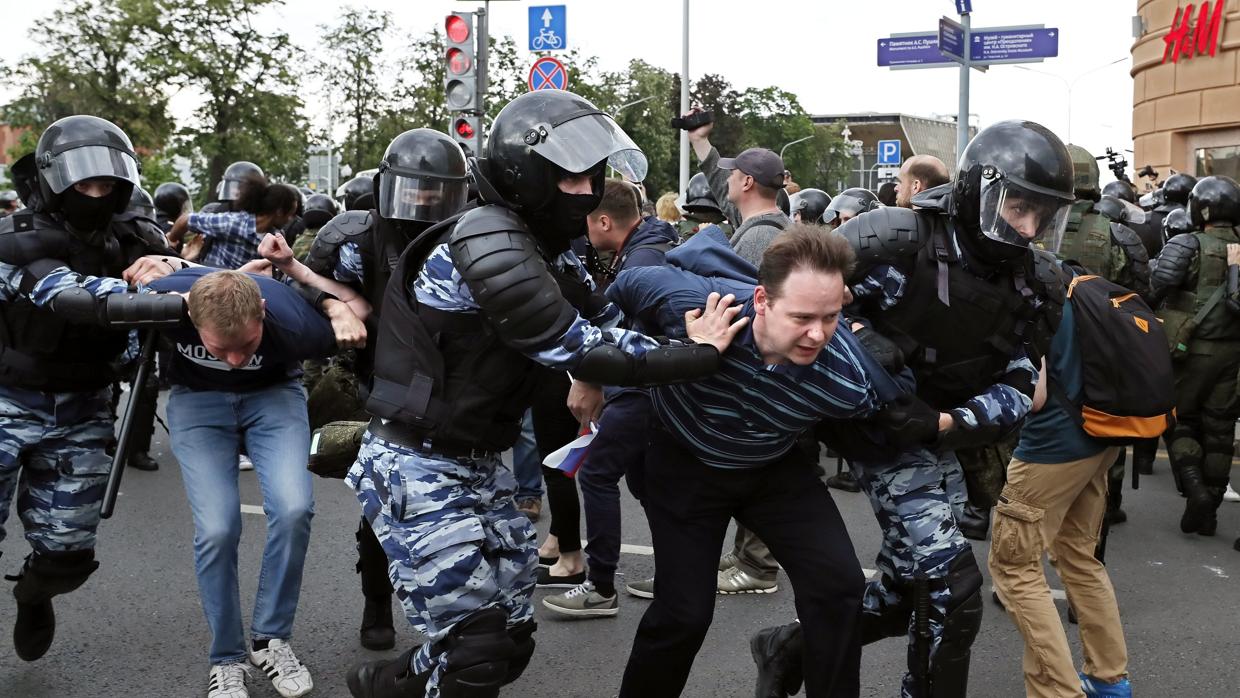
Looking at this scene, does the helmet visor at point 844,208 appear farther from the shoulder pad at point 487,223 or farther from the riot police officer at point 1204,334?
the shoulder pad at point 487,223

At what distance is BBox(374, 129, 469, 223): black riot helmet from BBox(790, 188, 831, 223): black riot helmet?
15.9 feet

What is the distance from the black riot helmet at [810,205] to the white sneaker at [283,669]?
553 centimetres

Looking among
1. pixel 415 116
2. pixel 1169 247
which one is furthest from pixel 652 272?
pixel 415 116

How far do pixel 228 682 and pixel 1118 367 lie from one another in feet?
10.2

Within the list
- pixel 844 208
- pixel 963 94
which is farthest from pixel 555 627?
pixel 963 94

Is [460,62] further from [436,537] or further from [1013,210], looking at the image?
[436,537]

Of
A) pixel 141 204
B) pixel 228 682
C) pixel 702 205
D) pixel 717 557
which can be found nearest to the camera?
pixel 717 557

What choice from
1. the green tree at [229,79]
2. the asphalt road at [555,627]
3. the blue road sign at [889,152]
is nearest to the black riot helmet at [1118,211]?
the asphalt road at [555,627]

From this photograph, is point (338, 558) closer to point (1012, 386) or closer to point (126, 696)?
point (126, 696)

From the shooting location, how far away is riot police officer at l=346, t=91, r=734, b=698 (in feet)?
9.20

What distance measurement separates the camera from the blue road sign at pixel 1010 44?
13703mm

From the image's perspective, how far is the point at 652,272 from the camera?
331 cm

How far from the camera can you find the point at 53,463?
13.2 feet

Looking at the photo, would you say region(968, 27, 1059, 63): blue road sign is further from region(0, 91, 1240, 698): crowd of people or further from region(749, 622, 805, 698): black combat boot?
region(749, 622, 805, 698): black combat boot
